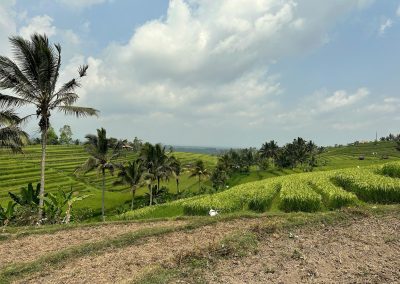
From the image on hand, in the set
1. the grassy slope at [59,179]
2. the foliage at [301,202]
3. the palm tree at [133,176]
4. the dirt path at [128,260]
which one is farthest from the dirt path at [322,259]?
the grassy slope at [59,179]

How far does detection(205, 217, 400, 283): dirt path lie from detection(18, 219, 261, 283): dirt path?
158 centimetres

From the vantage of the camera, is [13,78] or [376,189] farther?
[13,78]

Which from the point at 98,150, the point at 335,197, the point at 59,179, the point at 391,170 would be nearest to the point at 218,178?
the point at 59,179

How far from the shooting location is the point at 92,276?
30.7ft

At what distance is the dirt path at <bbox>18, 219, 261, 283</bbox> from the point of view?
931 cm

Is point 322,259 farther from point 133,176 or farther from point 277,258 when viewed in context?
point 133,176

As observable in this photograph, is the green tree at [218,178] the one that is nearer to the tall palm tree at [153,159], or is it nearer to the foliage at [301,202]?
the tall palm tree at [153,159]

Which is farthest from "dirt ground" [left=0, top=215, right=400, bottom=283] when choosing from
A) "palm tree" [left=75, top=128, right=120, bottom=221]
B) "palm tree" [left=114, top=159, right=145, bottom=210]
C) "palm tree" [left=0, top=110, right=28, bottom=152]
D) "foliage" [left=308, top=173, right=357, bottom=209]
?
"palm tree" [left=114, top=159, right=145, bottom=210]

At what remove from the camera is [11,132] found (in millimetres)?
20656

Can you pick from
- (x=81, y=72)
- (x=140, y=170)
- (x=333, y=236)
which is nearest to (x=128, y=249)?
(x=333, y=236)

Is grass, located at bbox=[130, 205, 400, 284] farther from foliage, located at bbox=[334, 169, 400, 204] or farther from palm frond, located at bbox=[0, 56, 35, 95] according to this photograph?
palm frond, located at bbox=[0, 56, 35, 95]

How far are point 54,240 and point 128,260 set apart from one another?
14.9ft

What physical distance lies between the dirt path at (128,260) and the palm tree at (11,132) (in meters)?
12.8

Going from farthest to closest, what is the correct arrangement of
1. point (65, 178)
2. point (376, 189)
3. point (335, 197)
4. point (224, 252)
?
point (65, 178)
point (376, 189)
point (335, 197)
point (224, 252)
